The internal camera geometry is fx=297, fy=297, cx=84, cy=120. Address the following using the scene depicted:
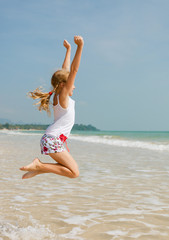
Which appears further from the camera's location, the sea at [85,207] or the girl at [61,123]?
the girl at [61,123]

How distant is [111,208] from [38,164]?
1.37 meters

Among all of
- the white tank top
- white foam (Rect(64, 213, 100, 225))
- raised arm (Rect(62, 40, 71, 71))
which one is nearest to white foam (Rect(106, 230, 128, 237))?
white foam (Rect(64, 213, 100, 225))

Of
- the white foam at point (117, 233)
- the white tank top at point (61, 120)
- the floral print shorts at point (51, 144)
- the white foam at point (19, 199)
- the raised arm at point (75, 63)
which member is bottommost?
the white foam at point (19, 199)

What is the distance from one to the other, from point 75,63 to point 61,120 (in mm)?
797

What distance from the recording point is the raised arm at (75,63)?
390 cm

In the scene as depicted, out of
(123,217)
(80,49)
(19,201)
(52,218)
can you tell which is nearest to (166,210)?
(123,217)

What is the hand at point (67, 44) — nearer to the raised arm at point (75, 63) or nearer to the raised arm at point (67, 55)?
the raised arm at point (67, 55)

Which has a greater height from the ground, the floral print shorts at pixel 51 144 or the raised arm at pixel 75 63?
the raised arm at pixel 75 63

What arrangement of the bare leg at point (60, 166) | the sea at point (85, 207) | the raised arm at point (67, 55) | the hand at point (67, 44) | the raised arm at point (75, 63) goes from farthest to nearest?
the hand at point (67, 44) → the raised arm at point (67, 55) → the bare leg at point (60, 166) → the raised arm at point (75, 63) → the sea at point (85, 207)

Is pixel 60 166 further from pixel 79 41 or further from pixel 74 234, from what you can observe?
pixel 79 41

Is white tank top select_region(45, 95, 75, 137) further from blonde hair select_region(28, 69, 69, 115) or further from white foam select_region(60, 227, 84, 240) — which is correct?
white foam select_region(60, 227, 84, 240)

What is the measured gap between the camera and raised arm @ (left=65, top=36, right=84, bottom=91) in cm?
390

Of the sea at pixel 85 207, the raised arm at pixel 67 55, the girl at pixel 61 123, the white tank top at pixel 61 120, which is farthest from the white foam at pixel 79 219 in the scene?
the raised arm at pixel 67 55

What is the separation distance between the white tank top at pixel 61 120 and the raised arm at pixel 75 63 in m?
0.32
